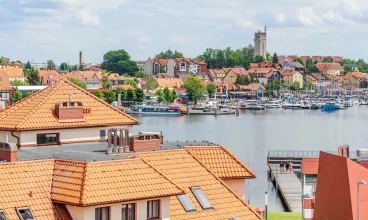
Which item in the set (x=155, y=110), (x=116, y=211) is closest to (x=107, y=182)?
(x=116, y=211)

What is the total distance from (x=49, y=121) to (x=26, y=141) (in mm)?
840

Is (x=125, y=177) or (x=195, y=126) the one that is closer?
(x=125, y=177)

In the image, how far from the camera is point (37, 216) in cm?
1747

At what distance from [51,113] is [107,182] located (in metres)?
7.02

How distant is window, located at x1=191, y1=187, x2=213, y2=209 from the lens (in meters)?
20.3

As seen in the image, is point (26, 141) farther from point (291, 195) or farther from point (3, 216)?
point (291, 195)

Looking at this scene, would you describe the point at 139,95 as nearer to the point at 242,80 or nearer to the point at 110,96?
the point at 110,96

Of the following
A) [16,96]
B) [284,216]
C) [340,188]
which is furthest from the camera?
[16,96]

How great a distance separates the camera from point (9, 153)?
20.1 metres

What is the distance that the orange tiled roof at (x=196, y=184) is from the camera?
784 inches

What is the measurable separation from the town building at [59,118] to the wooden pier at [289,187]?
17.5m

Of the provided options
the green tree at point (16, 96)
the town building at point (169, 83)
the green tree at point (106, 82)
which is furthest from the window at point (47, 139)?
the town building at point (169, 83)

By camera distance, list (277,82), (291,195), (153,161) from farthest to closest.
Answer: (277,82)
(291,195)
(153,161)

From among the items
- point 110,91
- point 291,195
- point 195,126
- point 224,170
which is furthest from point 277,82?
point 224,170
